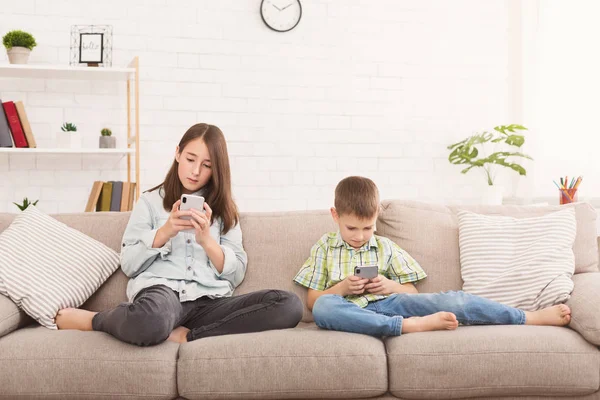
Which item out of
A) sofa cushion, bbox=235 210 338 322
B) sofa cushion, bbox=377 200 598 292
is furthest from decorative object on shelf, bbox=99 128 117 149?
sofa cushion, bbox=377 200 598 292

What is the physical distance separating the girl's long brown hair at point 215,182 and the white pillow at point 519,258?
2.81ft

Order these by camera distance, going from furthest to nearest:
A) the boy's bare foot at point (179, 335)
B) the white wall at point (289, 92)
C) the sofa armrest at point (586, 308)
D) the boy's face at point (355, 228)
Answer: the white wall at point (289, 92) < the boy's face at point (355, 228) < the boy's bare foot at point (179, 335) < the sofa armrest at point (586, 308)

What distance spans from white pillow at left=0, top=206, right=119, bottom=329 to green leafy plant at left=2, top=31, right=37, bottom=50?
155cm

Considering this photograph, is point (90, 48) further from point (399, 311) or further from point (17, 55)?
point (399, 311)

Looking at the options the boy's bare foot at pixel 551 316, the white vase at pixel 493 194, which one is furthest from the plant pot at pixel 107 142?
the boy's bare foot at pixel 551 316

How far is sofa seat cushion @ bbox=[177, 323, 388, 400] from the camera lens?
2.04 metres

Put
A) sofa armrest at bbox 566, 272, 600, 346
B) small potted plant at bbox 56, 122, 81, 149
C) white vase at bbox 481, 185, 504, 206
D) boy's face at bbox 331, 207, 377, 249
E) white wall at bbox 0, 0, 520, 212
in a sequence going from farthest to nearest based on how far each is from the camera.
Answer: white vase at bbox 481, 185, 504, 206, white wall at bbox 0, 0, 520, 212, small potted plant at bbox 56, 122, 81, 149, boy's face at bbox 331, 207, 377, 249, sofa armrest at bbox 566, 272, 600, 346

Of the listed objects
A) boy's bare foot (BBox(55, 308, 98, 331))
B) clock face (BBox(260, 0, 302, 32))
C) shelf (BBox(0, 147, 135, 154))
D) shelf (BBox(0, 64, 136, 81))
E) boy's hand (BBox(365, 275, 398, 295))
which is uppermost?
clock face (BBox(260, 0, 302, 32))

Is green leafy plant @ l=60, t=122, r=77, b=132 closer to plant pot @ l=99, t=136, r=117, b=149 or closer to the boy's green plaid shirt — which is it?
plant pot @ l=99, t=136, r=117, b=149

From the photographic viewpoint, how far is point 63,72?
12.9ft

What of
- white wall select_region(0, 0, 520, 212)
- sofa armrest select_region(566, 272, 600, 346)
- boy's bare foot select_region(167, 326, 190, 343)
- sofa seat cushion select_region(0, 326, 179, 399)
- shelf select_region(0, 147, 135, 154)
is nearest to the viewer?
sofa seat cushion select_region(0, 326, 179, 399)

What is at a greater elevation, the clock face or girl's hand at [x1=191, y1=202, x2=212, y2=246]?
the clock face

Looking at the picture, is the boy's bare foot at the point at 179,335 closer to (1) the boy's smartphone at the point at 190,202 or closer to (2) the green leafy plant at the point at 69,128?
(1) the boy's smartphone at the point at 190,202

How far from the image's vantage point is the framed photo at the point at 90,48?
3.93 meters
